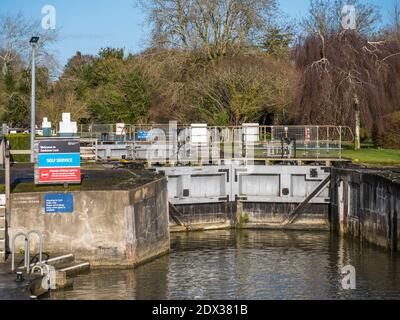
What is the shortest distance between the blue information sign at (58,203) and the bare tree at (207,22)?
35515 mm

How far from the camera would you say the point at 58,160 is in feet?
77.5

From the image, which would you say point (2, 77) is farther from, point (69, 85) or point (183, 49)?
point (183, 49)

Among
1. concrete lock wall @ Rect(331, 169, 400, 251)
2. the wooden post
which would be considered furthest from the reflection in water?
the wooden post

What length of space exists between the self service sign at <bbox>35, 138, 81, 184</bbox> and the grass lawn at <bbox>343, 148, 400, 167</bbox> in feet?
53.9

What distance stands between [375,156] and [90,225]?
20567 mm

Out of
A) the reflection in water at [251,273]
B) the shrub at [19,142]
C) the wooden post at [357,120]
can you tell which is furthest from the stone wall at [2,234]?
the wooden post at [357,120]

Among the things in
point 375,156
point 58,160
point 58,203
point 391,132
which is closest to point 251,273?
point 58,203

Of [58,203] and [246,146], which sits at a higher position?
[246,146]

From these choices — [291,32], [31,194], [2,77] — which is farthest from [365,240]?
[2,77]

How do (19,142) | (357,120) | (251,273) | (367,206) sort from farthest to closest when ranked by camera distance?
(357,120)
(19,142)
(367,206)
(251,273)

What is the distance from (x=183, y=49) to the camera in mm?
57719

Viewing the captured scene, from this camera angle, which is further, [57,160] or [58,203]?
[57,160]
